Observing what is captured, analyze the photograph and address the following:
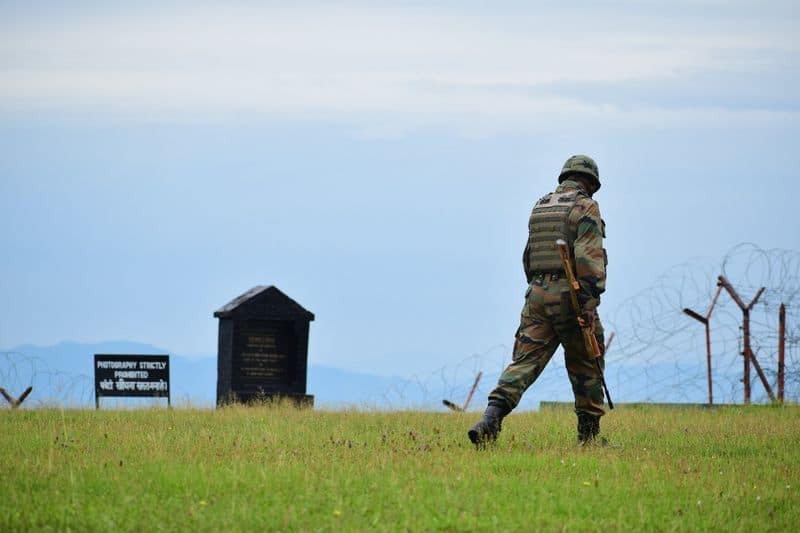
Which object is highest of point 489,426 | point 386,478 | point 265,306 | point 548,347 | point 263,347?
point 265,306

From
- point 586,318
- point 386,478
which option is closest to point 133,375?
point 586,318

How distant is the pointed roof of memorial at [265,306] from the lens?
22.1m

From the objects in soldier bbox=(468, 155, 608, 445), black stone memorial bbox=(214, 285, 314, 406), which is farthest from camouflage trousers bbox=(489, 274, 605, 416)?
black stone memorial bbox=(214, 285, 314, 406)

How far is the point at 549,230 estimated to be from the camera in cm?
1185

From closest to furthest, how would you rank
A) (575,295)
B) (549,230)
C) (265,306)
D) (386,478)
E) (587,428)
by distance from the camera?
1. (386,478)
2. (575,295)
3. (549,230)
4. (587,428)
5. (265,306)

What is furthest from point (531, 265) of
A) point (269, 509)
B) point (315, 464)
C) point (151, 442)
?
point (269, 509)

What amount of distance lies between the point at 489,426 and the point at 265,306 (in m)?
11.1

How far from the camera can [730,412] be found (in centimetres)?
1784

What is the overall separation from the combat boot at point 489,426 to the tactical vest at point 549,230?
4.17 feet

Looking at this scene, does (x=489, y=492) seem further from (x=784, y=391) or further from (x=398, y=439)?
(x=784, y=391)

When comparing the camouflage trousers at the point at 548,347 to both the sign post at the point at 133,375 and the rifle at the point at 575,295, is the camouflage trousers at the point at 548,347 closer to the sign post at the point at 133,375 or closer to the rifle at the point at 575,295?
the rifle at the point at 575,295

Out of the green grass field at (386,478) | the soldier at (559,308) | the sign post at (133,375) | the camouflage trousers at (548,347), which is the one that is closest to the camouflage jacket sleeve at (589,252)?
the soldier at (559,308)

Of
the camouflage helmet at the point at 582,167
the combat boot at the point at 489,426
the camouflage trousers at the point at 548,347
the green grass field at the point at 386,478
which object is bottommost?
the green grass field at the point at 386,478

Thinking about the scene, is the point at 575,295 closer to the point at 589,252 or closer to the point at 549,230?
the point at 589,252
